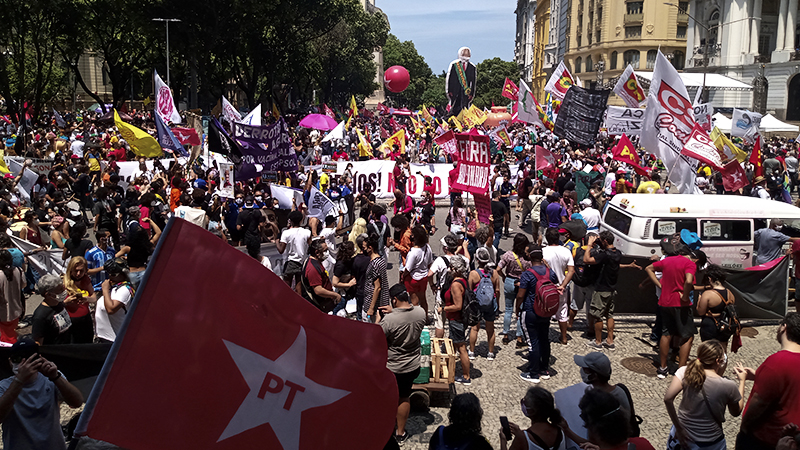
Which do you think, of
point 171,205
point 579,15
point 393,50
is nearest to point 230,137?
point 171,205

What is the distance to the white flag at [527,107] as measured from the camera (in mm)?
25016

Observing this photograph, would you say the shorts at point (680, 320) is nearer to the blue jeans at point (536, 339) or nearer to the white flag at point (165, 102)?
the blue jeans at point (536, 339)

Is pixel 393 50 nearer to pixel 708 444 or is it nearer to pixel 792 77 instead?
pixel 792 77

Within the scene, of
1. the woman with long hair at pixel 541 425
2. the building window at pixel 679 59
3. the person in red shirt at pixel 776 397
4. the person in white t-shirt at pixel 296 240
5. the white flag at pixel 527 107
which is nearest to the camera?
the woman with long hair at pixel 541 425

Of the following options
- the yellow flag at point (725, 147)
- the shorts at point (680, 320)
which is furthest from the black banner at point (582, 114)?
the shorts at point (680, 320)

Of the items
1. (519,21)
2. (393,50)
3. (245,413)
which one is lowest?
(245,413)

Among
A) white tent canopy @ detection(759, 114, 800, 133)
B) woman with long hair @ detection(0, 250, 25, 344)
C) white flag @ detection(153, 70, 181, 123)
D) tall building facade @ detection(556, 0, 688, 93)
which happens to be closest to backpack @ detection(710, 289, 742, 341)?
woman with long hair @ detection(0, 250, 25, 344)

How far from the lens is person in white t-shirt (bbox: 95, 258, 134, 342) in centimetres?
617

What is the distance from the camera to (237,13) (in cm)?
3462

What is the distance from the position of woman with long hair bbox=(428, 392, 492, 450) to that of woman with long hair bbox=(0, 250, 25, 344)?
5055 mm

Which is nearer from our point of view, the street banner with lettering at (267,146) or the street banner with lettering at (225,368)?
the street banner with lettering at (225,368)

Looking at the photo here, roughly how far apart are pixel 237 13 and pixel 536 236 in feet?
82.2

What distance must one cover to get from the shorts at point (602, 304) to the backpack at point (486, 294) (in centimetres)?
170

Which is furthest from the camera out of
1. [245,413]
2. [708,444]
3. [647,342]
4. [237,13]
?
[237,13]
